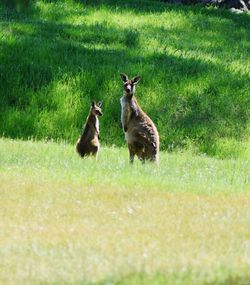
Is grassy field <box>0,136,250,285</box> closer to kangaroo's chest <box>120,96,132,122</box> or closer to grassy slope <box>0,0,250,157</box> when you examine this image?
kangaroo's chest <box>120,96,132,122</box>

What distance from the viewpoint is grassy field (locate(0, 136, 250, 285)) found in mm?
9273

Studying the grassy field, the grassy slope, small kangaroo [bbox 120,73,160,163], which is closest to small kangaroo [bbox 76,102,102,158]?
the grassy field

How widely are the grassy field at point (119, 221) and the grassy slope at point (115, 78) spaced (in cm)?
424

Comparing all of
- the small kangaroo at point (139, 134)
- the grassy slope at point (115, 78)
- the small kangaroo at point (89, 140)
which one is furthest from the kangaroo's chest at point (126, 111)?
the grassy slope at point (115, 78)

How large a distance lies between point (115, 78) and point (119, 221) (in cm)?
1062

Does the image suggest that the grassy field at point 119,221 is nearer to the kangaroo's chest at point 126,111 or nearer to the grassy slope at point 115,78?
the kangaroo's chest at point 126,111

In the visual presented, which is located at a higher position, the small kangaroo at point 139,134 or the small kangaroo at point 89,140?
the small kangaroo at point 139,134

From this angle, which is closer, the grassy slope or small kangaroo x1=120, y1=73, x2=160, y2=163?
small kangaroo x1=120, y1=73, x2=160, y2=163

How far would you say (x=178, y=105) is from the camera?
21.5 meters

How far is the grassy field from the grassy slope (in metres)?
4.24

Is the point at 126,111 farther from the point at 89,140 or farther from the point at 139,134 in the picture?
the point at 89,140

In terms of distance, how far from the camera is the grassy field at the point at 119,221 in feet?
30.4

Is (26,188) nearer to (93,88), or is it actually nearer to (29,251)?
(29,251)

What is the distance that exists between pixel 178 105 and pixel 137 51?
3172mm
